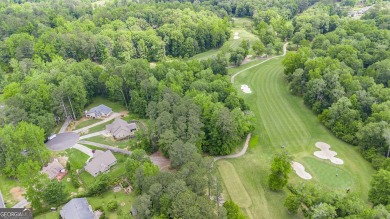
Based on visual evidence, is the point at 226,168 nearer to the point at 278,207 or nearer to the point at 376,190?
the point at 278,207

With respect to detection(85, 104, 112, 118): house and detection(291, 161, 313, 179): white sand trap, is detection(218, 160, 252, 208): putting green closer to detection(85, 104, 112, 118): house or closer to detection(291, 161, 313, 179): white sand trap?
detection(291, 161, 313, 179): white sand trap

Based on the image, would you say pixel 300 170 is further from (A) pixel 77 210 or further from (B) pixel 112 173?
(A) pixel 77 210

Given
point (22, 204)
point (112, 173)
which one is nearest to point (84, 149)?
point (112, 173)

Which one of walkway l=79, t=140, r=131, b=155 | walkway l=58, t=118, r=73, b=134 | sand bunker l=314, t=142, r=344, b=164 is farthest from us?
walkway l=58, t=118, r=73, b=134

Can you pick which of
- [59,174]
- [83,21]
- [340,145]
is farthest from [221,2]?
[59,174]

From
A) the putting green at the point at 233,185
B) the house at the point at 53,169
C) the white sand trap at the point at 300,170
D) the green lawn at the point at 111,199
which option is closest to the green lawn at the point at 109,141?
the house at the point at 53,169

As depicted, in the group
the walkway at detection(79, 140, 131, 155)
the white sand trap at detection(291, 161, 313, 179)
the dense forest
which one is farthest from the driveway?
the white sand trap at detection(291, 161, 313, 179)
